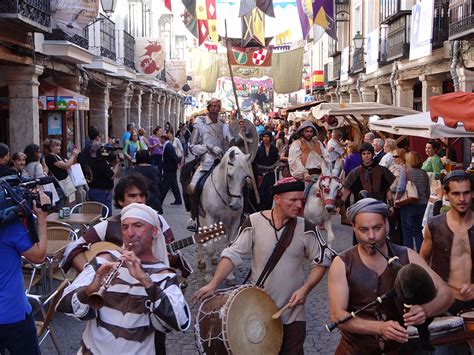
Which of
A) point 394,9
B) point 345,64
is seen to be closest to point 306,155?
point 394,9

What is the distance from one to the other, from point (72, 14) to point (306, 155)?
25.2ft

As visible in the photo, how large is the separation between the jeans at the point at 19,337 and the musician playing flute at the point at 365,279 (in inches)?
72.9

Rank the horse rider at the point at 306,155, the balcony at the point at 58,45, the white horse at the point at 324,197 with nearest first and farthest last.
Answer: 1. the white horse at the point at 324,197
2. the horse rider at the point at 306,155
3. the balcony at the point at 58,45

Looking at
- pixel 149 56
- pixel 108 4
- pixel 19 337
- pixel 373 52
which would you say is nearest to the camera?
pixel 19 337

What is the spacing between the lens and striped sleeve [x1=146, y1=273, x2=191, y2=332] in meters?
3.24

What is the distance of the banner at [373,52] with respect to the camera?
25.2 m

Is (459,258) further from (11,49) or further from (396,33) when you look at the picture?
(396,33)

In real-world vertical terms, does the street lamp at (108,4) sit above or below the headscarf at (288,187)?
above

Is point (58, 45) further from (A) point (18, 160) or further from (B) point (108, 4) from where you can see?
(A) point (18, 160)

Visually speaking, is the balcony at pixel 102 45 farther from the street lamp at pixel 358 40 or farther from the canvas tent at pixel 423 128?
the canvas tent at pixel 423 128

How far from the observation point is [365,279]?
141 inches

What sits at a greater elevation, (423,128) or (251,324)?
(423,128)

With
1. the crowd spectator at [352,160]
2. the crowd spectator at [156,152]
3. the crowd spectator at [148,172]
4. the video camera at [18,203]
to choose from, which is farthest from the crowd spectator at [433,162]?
the crowd spectator at [156,152]

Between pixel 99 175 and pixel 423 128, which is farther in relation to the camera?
pixel 99 175
